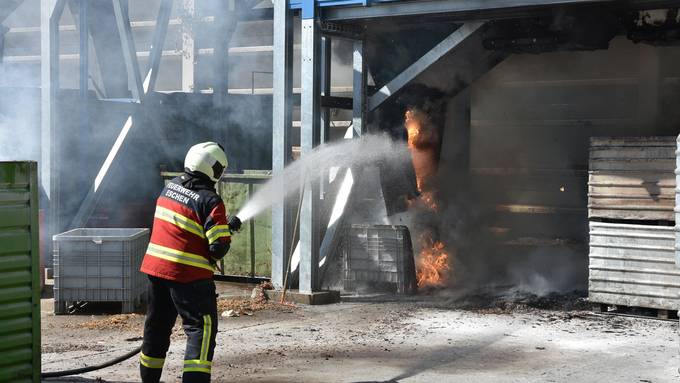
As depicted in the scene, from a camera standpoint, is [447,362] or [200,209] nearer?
[200,209]

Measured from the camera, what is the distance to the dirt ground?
246 inches

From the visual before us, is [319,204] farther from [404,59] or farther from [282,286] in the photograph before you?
[404,59]

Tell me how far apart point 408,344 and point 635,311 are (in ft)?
8.91

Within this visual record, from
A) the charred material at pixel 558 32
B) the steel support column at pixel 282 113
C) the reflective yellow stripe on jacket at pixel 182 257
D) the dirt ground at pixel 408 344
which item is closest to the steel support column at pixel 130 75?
the dirt ground at pixel 408 344

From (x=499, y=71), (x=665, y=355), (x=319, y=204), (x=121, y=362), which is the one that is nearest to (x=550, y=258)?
(x=499, y=71)

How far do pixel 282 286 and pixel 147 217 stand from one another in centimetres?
301

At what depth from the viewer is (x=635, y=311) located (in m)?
8.66

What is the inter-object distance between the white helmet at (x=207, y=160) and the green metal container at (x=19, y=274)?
0.96 m

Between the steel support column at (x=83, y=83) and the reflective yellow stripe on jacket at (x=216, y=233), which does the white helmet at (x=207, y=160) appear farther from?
the steel support column at (x=83, y=83)

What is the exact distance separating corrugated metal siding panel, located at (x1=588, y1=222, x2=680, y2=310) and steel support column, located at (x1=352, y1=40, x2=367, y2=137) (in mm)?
2821

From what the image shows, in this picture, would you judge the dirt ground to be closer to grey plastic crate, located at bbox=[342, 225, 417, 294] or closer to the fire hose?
the fire hose

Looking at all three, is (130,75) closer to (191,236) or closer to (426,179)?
(426,179)

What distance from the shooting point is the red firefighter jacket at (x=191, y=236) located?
5352 mm

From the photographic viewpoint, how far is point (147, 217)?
1193cm
